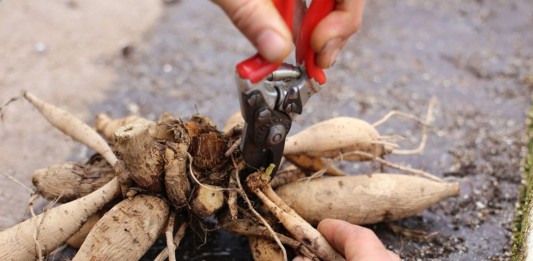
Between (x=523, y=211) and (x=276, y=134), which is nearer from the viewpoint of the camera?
(x=276, y=134)

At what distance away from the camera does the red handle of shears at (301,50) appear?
1.19 m

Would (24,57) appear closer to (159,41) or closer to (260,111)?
(159,41)

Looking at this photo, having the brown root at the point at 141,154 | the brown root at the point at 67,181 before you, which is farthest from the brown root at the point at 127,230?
the brown root at the point at 67,181

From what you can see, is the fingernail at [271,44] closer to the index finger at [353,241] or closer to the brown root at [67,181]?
the index finger at [353,241]

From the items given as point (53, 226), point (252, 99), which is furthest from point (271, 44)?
point (53, 226)

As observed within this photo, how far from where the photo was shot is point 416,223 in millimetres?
1699

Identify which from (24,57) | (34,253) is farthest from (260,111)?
(24,57)

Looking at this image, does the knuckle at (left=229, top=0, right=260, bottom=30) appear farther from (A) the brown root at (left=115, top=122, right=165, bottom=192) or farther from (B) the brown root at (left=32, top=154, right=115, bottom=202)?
(B) the brown root at (left=32, top=154, right=115, bottom=202)

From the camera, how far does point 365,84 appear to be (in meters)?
2.34

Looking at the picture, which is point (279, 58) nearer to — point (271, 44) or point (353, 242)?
point (271, 44)

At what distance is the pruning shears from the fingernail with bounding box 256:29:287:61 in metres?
0.05

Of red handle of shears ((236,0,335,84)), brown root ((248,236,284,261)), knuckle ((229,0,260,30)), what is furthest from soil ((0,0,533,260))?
knuckle ((229,0,260,30))

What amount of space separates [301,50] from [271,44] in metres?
0.18

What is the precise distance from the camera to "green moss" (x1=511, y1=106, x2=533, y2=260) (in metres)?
1.55
